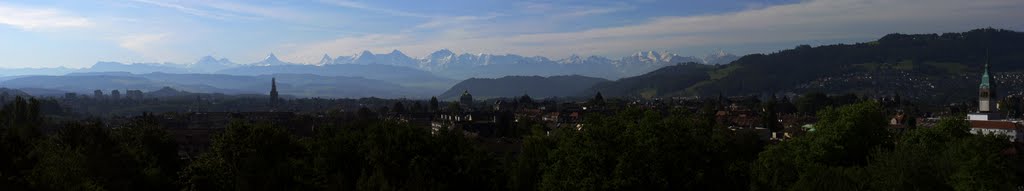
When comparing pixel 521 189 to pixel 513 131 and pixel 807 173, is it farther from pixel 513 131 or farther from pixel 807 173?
pixel 513 131

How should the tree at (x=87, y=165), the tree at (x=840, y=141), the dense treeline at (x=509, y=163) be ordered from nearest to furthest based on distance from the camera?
1. the tree at (x=87, y=165)
2. the dense treeline at (x=509, y=163)
3. the tree at (x=840, y=141)

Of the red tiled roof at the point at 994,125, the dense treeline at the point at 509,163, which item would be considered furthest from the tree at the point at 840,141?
the red tiled roof at the point at 994,125

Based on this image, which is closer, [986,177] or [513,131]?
[986,177]

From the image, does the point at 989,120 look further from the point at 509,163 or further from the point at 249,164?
the point at 249,164

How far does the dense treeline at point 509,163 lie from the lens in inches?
1168

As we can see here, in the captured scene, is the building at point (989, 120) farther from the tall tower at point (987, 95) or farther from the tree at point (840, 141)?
the tree at point (840, 141)

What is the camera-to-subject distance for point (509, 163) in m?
35.7

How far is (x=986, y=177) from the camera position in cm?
3102

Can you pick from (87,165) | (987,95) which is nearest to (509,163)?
(87,165)

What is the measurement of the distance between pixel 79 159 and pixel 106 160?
7.99 ft

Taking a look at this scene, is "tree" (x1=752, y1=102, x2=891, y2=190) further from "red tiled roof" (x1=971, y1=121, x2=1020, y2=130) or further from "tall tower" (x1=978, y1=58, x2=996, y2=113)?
"tall tower" (x1=978, y1=58, x2=996, y2=113)

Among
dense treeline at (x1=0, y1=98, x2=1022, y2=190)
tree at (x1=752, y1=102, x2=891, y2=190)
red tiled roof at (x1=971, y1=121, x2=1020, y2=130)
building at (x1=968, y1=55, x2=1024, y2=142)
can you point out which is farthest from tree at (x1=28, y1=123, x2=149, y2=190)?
red tiled roof at (x1=971, y1=121, x2=1020, y2=130)

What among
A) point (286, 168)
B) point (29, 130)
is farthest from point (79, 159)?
point (29, 130)

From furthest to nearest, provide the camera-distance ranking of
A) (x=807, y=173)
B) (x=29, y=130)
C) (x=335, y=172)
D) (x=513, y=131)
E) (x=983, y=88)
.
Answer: (x=983, y=88)
(x=513, y=131)
(x=29, y=130)
(x=335, y=172)
(x=807, y=173)
